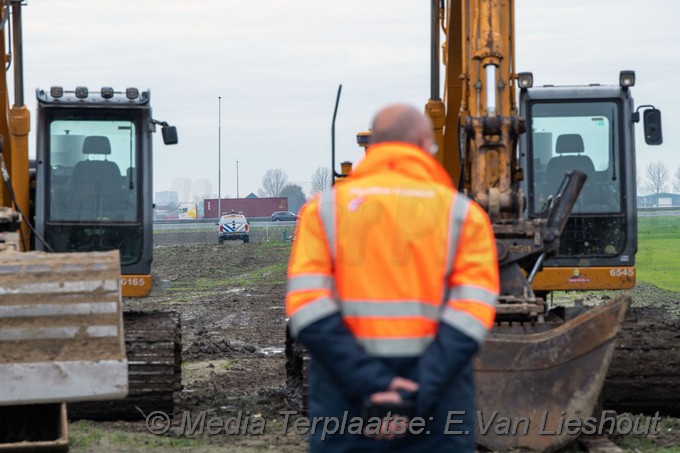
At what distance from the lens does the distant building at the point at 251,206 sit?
111438 mm

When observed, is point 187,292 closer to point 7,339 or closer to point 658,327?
point 658,327

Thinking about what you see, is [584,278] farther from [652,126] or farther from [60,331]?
[60,331]

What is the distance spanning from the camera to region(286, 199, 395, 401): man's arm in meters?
4.42

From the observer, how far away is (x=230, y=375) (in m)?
13.4

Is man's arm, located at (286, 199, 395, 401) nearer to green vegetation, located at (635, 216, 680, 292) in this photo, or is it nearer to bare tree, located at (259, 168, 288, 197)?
green vegetation, located at (635, 216, 680, 292)

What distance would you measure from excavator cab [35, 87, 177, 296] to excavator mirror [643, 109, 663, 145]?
14.8 ft

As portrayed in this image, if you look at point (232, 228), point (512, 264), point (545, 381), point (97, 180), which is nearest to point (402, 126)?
point (545, 381)

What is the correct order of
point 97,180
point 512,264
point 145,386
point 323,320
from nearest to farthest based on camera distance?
point 323,320 → point 512,264 → point 145,386 → point 97,180

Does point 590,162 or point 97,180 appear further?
point 590,162

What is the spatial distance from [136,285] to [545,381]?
16.0ft

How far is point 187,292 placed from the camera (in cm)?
2834

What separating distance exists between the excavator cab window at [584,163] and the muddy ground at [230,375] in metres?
2.79

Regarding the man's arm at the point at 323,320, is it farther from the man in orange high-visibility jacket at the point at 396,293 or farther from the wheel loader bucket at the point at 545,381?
the wheel loader bucket at the point at 545,381

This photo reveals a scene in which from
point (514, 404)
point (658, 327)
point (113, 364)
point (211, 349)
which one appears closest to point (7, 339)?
point (113, 364)
